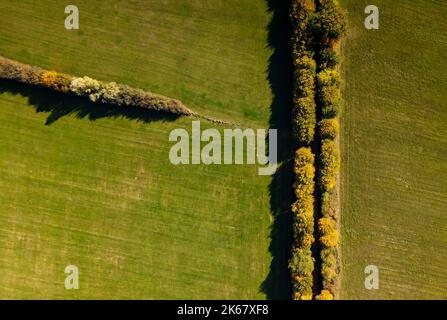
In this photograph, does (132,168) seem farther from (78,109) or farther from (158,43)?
(158,43)

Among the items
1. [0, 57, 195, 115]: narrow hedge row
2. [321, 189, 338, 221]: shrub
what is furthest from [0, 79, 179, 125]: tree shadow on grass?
[321, 189, 338, 221]: shrub

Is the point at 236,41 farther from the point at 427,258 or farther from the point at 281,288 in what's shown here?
the point at 427,258

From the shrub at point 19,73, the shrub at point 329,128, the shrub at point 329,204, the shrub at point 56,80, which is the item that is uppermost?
the shrub at point 19,73

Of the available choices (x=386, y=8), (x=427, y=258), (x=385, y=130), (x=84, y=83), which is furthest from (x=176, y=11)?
(x=427, y=258)

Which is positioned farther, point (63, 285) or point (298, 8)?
point (63, 285)

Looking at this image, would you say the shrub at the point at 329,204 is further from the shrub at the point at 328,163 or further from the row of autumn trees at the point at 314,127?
the shrub at the point at 328,163

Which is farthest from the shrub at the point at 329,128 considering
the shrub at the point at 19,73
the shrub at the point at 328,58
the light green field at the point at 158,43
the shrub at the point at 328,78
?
the shrub at the point at 19,73

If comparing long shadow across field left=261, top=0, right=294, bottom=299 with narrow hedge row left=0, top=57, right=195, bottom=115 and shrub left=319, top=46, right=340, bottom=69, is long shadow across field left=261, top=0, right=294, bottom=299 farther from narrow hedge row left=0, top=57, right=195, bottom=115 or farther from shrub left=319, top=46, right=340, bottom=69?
narrow hedge row left=0, top=57, right=195, bottom=115
